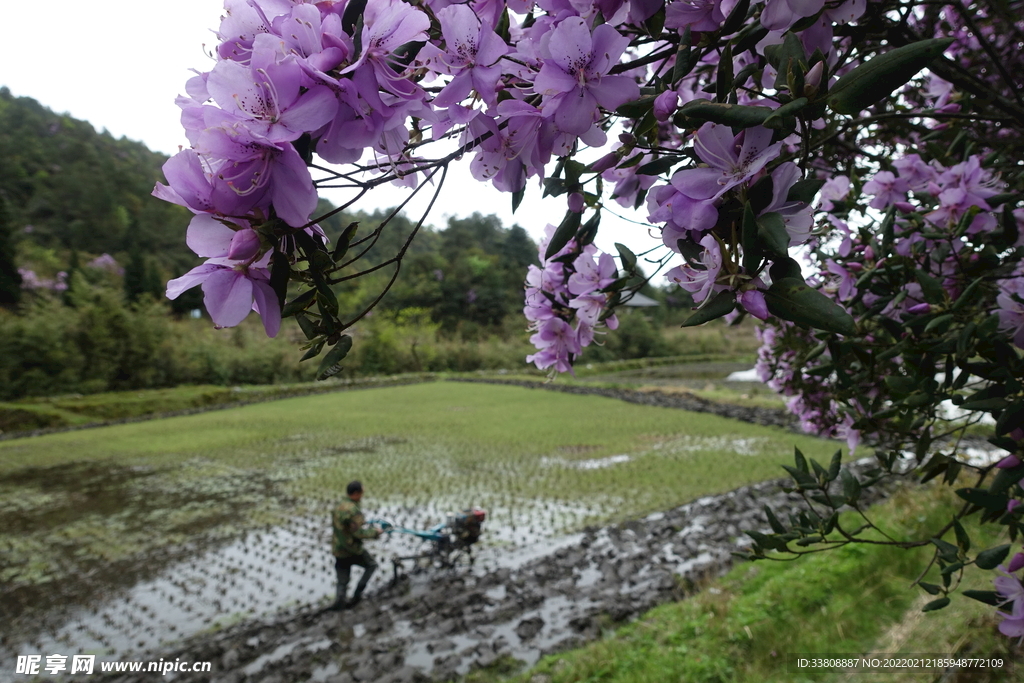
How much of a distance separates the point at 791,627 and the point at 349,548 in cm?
315

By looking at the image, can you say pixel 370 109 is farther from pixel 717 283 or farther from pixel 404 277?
pixel 404 277

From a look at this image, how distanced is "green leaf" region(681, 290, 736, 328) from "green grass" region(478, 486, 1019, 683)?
9.39 ft

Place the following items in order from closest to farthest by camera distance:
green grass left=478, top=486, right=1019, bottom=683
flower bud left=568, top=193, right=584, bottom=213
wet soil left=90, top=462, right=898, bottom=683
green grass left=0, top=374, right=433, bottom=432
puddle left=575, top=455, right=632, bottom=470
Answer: flower bud left=568, top=193, right=584, bottom=213
green grass left=478, top=486, right=1019, bottom=683
wet soil left=90, top=462, right=898, bottom=683
puddle left=575, top=455, right=632, bottom=470
green grass left=0, top=374, right=433, bottom=432

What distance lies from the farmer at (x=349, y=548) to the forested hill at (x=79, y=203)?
27057 mm

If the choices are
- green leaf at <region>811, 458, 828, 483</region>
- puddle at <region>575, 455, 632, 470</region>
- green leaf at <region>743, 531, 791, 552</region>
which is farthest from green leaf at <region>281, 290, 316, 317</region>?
puddle at <region>575, 455, 632, 470</region>

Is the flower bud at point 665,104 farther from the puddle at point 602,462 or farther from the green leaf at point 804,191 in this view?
the puddle at point 602,462

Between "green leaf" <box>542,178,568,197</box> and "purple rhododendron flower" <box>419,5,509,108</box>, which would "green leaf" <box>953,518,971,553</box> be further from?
"purple rhododendron flower" <box>419,5,509,108</box>

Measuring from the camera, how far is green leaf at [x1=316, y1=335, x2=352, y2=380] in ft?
1.85

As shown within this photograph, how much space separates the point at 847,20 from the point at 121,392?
64.2 feet

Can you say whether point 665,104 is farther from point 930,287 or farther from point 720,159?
point 930,287

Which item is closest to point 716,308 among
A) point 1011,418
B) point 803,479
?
point 1011,418

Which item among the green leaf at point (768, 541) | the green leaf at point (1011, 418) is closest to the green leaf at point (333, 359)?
the green leaf at point (768, 541)

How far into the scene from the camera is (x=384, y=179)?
0.60 m

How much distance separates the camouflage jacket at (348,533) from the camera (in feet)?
14.1
